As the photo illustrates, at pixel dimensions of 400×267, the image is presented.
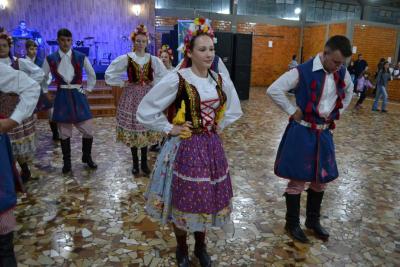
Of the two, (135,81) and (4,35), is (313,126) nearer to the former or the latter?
(135,81)

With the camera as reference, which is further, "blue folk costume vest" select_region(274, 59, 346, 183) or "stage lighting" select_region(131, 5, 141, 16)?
"stage lighting" select_region(131, 5, 141, 16)

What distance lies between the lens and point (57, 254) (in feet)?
7.86

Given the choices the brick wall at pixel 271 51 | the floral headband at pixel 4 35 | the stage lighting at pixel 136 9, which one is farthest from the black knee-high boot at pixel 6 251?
the brick wall at pixel 271 51

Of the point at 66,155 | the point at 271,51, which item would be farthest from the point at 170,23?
the point at 66,155

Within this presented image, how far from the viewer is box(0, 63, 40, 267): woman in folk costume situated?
1786 millimetres

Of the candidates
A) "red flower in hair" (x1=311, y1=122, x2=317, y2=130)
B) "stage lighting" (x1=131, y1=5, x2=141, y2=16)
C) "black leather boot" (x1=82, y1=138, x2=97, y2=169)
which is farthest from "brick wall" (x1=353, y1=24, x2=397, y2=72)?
"red flower in hair" (x1=311, y1=122, x2=317, y2=130)

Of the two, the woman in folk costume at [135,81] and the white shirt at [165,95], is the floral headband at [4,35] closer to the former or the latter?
the woman in folk costume at [135,81]

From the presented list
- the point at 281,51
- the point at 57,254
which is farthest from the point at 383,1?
the point at 57,254

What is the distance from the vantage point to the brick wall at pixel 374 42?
14039 millimetres

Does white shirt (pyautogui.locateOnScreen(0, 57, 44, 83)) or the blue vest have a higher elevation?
white shirt (pyautogui.locateOnScreen(0, 57, 44, 83))

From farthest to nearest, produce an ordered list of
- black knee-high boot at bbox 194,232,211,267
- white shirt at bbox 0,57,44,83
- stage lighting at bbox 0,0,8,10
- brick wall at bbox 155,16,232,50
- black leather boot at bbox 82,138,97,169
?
brick wall at bbox 155,16,232,50 < stage lighting at bbox 0,0,8,10 < black leather boot at bbox 82,138,97,169 < white shirt at bbox 0,57,44,83 < black knee-high boot at bbox 194,232,211,267

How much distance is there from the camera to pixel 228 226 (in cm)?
217

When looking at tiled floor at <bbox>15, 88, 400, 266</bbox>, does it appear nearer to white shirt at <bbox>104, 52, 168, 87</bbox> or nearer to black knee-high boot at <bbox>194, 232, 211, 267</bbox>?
black knee-high boot at <bbox>194, 232, 211, 267</bbox>

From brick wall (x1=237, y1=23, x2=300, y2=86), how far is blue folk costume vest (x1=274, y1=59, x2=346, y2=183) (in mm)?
13577
